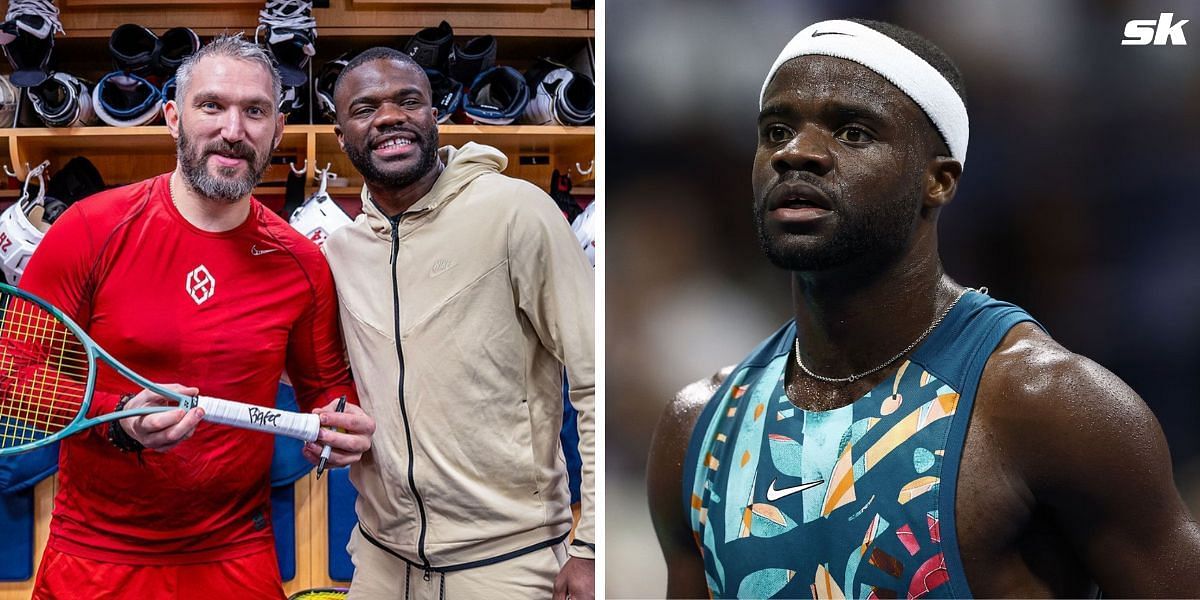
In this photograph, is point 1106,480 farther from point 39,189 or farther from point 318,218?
point 39,189

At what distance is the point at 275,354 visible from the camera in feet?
7.25

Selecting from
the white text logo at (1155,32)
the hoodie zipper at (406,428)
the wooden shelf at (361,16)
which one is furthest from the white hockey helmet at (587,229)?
the white text logo at (1155,32)

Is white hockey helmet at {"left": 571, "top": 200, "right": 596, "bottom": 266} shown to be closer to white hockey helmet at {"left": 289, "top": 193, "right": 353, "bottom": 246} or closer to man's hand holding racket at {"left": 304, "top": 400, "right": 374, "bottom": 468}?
white hockey helmet at {"left": 289, "top": 193, "right": 353, "bottom": 246}

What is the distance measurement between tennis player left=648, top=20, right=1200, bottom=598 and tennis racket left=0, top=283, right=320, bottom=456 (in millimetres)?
854

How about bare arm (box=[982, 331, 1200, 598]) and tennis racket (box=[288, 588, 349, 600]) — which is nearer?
bare arm (box=[982, 331, 1200, 598])

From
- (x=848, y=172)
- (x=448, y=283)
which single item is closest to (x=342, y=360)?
(x=448, y=283)

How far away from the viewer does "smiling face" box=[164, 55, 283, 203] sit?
2.15m

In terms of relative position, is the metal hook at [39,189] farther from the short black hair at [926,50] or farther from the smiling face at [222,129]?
the short black hair at [926,50]

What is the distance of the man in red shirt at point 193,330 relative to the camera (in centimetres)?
214

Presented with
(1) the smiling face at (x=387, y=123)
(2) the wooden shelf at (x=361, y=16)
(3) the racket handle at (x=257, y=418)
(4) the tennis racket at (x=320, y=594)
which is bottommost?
(4) the tennis racket at (x=320, y=594)

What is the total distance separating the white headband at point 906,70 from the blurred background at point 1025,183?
7cm

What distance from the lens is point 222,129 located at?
7.05 feet

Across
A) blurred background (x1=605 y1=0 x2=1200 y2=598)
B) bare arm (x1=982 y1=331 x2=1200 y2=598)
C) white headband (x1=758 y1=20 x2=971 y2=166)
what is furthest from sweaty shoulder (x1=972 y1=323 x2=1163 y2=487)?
white headband (x1=758 y1=20 x2=971 y2=166)

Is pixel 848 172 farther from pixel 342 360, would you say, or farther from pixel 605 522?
pixel 342 360
